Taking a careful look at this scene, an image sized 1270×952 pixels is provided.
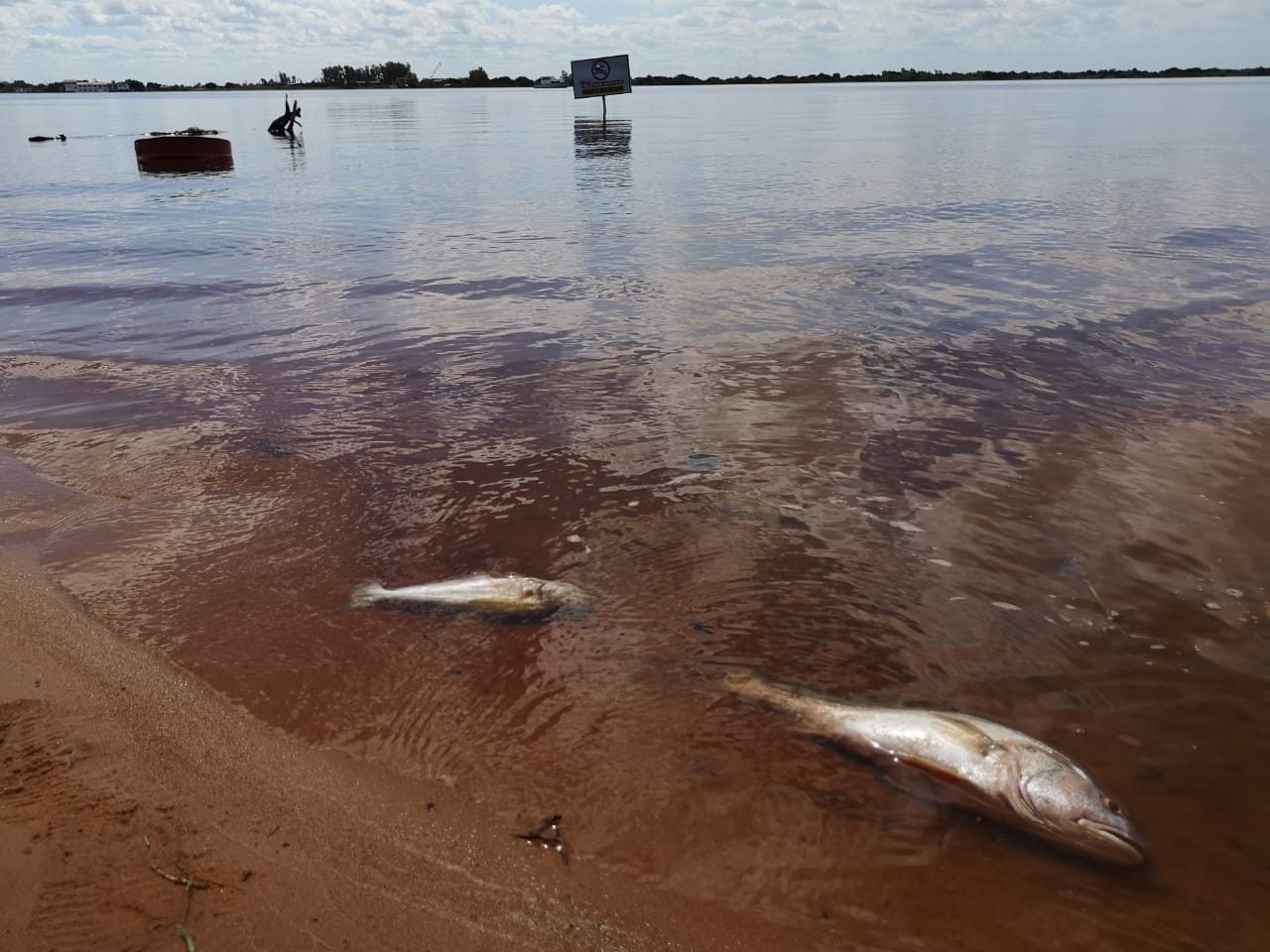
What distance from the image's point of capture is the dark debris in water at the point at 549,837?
2.87 meters

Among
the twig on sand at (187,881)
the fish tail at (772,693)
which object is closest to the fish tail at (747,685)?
the fish tail at (772,693)

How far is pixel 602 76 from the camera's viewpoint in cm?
4428

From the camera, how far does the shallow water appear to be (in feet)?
9.92

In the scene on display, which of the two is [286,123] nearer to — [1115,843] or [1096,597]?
[1096,597]

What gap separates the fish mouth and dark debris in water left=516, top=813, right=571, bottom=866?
188cm

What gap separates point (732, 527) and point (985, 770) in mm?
2268

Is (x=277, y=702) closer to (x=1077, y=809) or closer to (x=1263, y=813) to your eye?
(x=1077, y=809)

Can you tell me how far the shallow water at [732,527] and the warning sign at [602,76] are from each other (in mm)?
34713

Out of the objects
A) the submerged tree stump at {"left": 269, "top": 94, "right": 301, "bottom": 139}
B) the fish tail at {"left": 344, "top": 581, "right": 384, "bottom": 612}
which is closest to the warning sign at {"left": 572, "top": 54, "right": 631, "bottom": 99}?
the submerged tree stump at {"left": 269, "top": 94, "right": 301, "bottom": 139}

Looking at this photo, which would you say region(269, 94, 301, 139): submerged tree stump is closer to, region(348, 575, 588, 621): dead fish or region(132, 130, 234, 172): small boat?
region(132, 130, 234, 172): small boat

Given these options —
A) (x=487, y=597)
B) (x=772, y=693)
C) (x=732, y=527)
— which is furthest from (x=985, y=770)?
(x=487, y=597)

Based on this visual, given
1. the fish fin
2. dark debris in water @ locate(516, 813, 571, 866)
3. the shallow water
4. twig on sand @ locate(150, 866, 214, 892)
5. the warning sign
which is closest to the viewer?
twig on sand @ locate(150, 866, 214, 892)

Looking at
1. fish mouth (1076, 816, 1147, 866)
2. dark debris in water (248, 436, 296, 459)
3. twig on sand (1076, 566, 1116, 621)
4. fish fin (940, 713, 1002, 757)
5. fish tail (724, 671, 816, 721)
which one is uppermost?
dark debris in water (248, 436, 296, 459)

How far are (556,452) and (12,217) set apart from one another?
68.1 ft
